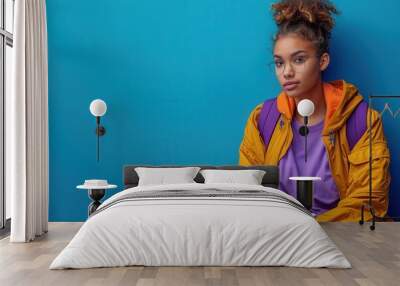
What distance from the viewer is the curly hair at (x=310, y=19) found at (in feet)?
21.3

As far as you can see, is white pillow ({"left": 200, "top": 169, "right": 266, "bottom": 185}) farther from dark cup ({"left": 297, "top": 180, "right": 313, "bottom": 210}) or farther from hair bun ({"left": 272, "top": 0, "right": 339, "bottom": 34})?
hair bun ({"left": 272, "top": 0, "right": 339, "bottom": 34})

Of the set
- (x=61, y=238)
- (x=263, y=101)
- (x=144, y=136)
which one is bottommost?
(x=61, y=238)

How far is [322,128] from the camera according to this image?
659 cm

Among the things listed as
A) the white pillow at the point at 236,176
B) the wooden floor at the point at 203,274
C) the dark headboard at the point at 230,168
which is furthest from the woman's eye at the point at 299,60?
the wooden floor at the point at 203,274

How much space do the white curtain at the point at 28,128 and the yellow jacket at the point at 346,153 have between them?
2.65m

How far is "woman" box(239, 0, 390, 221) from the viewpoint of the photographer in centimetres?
646

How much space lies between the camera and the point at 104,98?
6789 mm

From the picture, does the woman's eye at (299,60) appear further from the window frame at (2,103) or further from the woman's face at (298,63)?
the window frame at (2,103)

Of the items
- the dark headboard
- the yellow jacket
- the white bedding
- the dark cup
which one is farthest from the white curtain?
the dark cup

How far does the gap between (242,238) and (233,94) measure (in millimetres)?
2929

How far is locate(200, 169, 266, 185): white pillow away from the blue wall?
19.8 inches

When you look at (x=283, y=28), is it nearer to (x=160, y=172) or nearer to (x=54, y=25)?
(x=160, y=172)

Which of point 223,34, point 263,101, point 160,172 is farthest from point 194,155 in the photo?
point 223,34

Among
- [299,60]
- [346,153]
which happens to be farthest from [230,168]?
[299,60]
